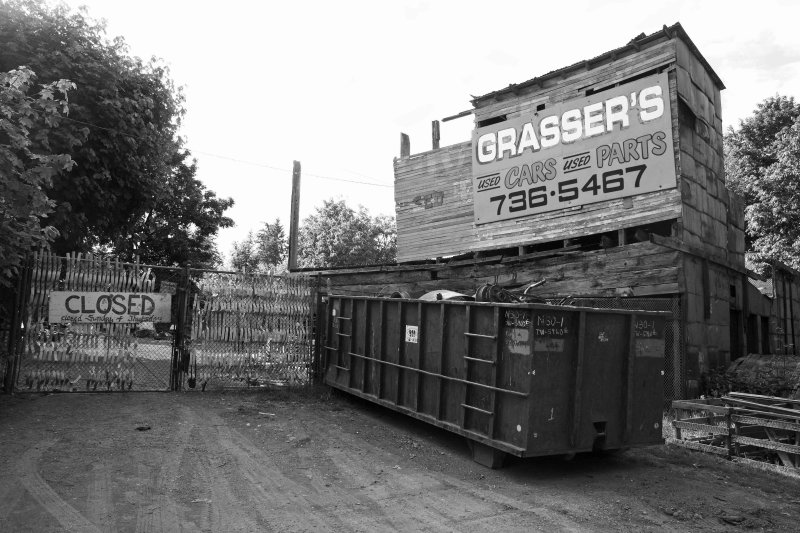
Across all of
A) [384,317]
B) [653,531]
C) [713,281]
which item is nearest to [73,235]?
[384,317]

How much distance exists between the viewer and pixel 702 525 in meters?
4.93

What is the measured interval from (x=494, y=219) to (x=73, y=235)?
34.5 feet

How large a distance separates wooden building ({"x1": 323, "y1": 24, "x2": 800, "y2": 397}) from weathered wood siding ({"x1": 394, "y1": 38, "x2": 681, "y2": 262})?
0.03 m

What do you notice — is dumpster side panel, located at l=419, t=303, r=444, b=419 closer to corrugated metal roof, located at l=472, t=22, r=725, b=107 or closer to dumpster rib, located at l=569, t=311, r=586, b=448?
dumpster rib, located at l=569, t=311, r=586, b=448

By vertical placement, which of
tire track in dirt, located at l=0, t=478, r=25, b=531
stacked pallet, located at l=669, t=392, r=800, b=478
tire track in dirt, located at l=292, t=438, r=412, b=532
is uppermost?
stacked pallet, located at l=669, t=392, r=800, b=478

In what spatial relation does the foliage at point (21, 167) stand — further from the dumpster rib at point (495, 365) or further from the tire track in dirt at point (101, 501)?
the dumpster rib at point (495, 365)

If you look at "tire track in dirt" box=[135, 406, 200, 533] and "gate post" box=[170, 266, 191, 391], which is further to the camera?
"gate post" box=[170, 266, 191, 391]

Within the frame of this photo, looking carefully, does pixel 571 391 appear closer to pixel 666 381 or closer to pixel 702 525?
pixel 702 525

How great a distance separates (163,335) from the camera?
10992 millimetres

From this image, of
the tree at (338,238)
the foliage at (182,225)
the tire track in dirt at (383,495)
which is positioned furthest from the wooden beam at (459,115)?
the tree at (338,238)

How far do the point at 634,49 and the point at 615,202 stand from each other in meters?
3.45

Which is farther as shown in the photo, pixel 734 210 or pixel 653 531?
pixel 734 210

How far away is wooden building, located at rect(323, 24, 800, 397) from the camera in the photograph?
10.8 m

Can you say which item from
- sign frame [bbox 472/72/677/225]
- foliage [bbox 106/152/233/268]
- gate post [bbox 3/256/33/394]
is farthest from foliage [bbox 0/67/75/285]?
foliage [bbox 106/152/233/268]
